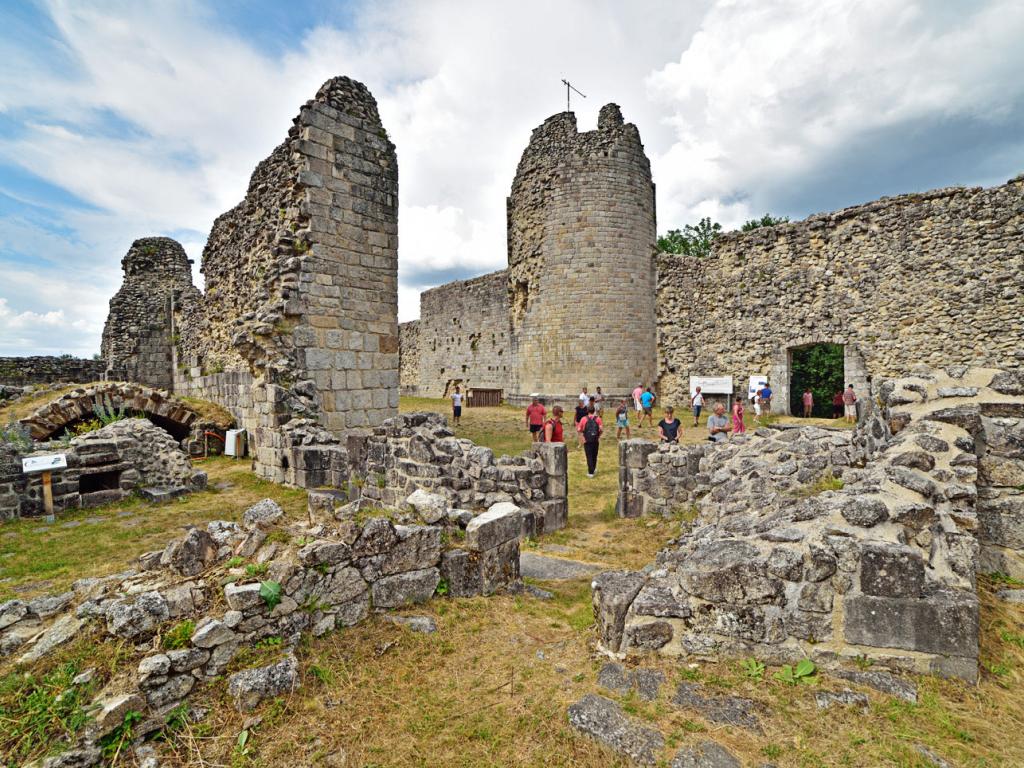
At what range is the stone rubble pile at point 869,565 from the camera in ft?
9.70

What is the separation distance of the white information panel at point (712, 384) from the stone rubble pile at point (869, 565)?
15.4 metres

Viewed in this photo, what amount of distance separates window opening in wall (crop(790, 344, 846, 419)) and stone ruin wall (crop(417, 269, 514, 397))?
14.8m

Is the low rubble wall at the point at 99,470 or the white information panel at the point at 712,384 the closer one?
the low rubble wall at the point at 99,470

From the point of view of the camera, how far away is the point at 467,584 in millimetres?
4641

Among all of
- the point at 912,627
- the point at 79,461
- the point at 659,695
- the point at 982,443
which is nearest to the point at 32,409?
the point at 79,461

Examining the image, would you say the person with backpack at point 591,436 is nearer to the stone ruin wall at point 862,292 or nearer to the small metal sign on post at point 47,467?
the small metal sign on post at point 47,467

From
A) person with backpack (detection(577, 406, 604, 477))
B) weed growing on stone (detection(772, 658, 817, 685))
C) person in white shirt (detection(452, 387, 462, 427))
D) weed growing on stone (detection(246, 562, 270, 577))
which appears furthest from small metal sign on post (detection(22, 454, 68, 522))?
person in white shirt (detection(452, 387, 462, 427))

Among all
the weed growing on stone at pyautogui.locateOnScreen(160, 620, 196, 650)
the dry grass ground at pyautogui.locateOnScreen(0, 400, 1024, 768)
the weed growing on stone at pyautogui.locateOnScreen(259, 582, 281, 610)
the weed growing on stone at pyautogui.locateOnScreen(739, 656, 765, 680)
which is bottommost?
the dry grass ground at pyautogui.locateOnScreen(0, 400, 1024, 768)

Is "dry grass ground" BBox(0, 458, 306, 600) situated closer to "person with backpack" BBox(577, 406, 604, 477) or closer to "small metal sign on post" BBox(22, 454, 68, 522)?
"small metal sign on post" BBox(22, 454, 68, 522)

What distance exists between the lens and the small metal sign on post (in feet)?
24.8

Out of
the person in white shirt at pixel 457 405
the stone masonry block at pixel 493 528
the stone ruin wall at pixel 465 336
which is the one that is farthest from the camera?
the stone ruin wall at pixel 465 336

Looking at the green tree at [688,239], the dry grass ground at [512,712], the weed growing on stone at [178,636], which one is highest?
the green tree at [688,239]

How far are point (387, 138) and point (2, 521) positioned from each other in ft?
31.0

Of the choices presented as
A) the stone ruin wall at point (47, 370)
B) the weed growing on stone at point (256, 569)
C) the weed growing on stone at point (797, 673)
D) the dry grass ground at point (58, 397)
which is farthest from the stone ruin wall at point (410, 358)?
the weed growing on stone at point (797, 673)
